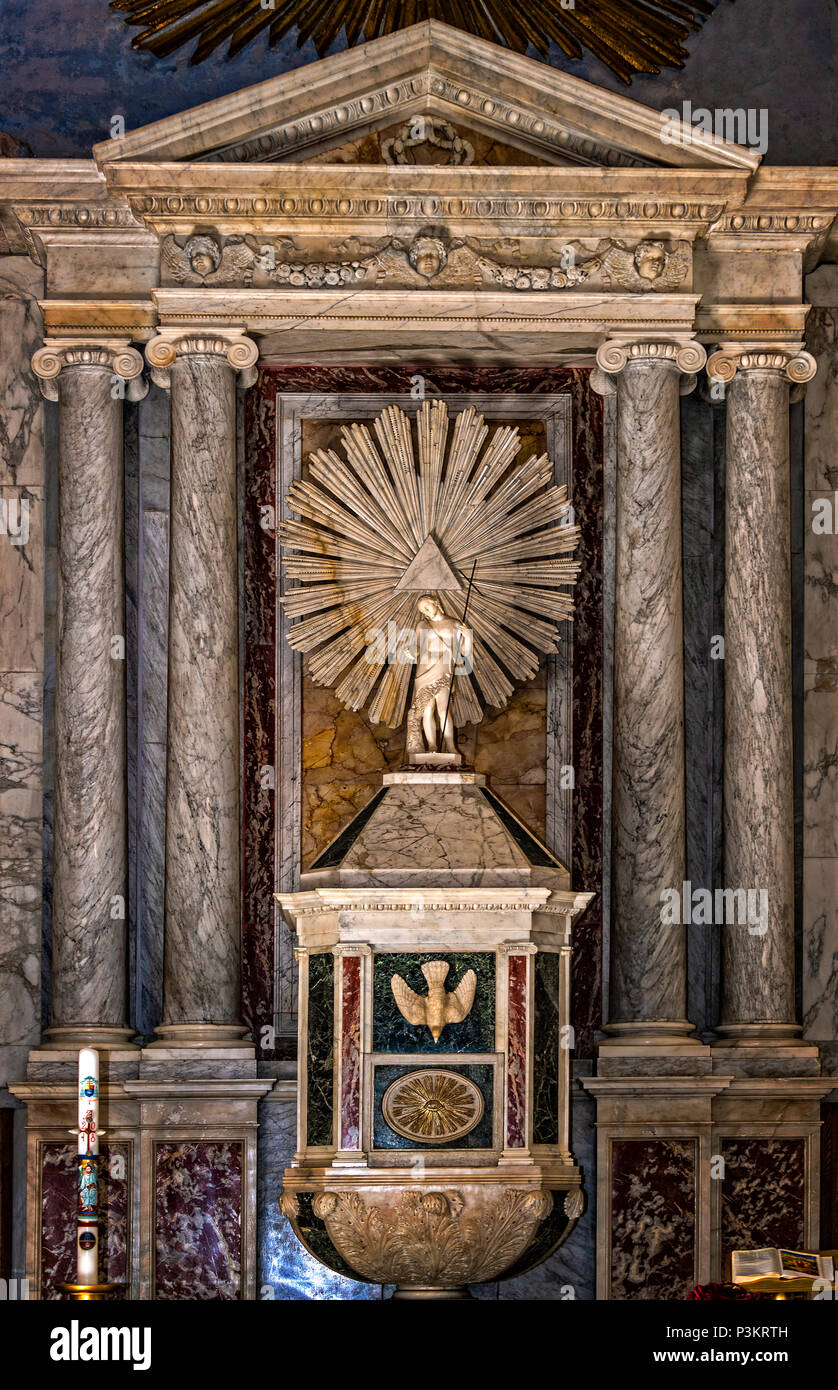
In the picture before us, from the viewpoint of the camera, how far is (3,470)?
440 inches

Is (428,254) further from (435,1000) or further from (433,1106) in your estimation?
(433,1106)

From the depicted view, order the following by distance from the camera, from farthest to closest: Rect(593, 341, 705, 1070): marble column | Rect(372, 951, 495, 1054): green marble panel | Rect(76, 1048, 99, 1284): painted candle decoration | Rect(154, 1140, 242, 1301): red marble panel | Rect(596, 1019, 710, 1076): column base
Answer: Rect(593, 341, 705, 1070): marble column → Rect(596, 1019, 710, 1076): column base → Rect(154, 1140, 242, 1301): red marble panel → Rect(372, 951, 495, 1054): green marble panel → Rect(76, 1048, 99, 1284): painted candle decoration

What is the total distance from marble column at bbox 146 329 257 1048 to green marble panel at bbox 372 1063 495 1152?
1.53m

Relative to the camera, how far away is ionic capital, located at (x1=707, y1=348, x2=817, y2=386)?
10852mm

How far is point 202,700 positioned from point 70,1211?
2.33 meters

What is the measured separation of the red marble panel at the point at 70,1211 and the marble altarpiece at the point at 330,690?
2 cm

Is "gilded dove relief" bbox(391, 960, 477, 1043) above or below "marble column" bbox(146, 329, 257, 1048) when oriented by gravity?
below

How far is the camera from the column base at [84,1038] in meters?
10.4

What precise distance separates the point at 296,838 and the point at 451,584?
1411 mm

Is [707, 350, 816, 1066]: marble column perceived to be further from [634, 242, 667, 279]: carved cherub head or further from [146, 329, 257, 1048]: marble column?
[146, 329, 257, 1048]: marble column

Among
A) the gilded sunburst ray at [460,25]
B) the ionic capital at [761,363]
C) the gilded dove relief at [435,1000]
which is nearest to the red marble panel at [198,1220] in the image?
the gilded dove relief at [435,1000]

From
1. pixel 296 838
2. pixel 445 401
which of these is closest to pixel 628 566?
pixel 445 401

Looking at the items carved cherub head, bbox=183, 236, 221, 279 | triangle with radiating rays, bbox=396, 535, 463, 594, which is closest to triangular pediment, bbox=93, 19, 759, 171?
carved cherub head, bbox=183, 236, 221, 279

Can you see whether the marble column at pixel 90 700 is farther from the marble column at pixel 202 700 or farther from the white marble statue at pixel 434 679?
the white marble statue at pixel 434 679
